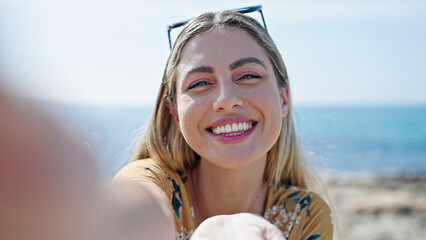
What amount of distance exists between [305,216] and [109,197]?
2331 millimetres

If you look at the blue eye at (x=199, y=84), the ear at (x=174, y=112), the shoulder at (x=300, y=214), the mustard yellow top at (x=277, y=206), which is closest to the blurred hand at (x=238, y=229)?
the mustard yellow top at (x=277, y=206)

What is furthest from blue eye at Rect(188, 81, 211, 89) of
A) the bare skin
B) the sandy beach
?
the sandy beach

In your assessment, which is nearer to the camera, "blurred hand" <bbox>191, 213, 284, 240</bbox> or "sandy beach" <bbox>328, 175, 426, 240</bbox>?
"blurred hand" <bbox>191, 213, 284, 240</bbox>

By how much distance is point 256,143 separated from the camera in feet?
9.00

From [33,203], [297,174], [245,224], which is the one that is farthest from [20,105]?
[297,174]

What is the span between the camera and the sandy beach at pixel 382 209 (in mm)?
7930

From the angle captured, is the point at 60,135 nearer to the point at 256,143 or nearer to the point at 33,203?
the point at 33,203

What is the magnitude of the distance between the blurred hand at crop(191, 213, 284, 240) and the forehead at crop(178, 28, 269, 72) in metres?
1.12

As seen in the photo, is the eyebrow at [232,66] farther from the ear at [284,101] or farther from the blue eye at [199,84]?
the ear at [284,101]

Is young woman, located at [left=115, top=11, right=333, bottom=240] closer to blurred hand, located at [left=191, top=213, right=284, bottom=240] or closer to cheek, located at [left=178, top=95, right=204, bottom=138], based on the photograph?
cheek, located at [left=178, top=95, right=204, bottom=138]

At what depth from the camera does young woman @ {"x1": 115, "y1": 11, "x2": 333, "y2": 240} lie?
2717mm

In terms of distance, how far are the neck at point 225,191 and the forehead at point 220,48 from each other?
773mm

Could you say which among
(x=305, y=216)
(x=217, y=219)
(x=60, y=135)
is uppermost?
(x=60, y=135)

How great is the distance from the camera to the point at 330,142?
31.5 metres
